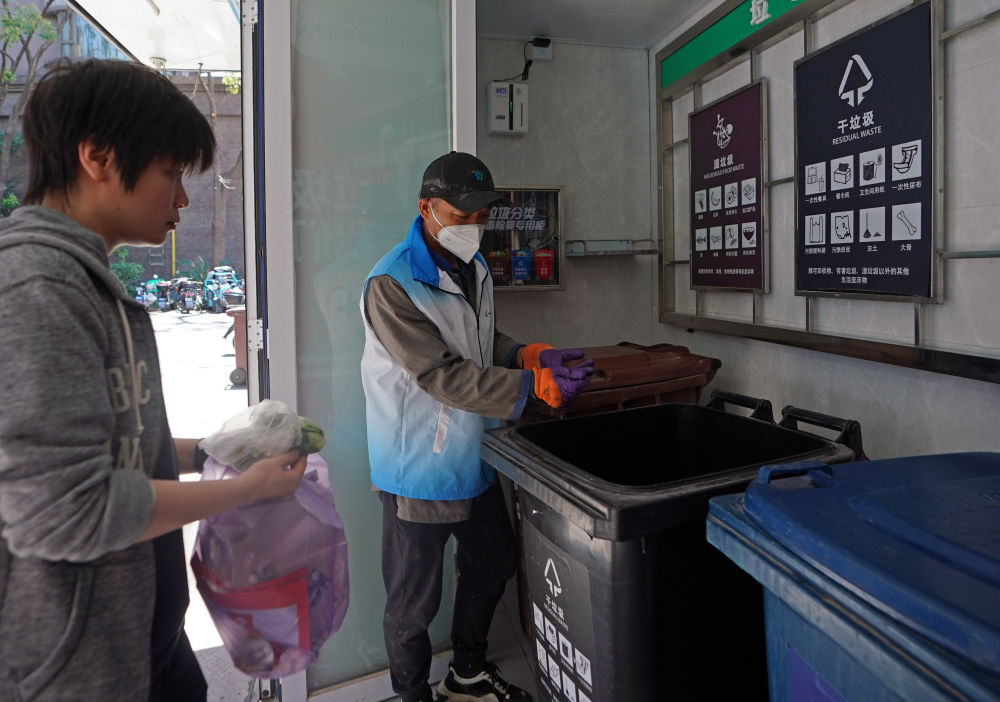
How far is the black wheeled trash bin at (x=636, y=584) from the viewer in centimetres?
124

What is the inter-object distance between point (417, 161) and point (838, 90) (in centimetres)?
148

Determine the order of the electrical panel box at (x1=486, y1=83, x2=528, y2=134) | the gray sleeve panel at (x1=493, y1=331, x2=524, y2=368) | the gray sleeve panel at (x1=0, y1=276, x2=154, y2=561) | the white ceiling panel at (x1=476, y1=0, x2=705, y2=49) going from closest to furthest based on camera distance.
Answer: the gray sleeve panel at (x1=0, y1=276, x2=154, y2=561) → the gray sleeve panel at (x1=493, y1=331, x2=524, y2=368) → the white ceiling panel at (x1=476, y1=0, x2=705, y2=49) → the electrical panel box at (x1=486, y1=83, x2=528, y2=134)

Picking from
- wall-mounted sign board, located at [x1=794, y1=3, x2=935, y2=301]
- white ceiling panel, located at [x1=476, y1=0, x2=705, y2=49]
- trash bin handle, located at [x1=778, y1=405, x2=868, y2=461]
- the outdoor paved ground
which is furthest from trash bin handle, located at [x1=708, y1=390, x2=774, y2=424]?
white ceiling panel, located at [x1=476, y1=0, x2=705, y2=49]

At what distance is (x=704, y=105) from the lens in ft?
9.48

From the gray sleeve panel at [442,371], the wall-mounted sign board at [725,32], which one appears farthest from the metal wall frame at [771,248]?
the gray sleeve panel at [442,371]

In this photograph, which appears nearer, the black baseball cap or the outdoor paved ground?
the black baseball cap

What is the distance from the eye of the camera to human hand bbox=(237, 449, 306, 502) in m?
0.95

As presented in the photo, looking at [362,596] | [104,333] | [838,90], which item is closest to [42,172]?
[104,333]

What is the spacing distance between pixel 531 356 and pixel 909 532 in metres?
1.32

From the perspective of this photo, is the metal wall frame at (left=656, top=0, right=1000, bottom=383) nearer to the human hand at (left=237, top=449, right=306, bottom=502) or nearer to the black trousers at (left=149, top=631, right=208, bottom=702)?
the human hand at (left=237, top=449, right=306, bottom=502)

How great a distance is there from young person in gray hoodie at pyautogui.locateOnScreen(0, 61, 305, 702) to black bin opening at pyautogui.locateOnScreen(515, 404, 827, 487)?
39.2 inches

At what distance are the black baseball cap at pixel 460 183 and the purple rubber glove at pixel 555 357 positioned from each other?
508 millimetres

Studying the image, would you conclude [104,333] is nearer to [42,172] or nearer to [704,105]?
[42,172]

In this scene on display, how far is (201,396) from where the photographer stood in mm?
7383
